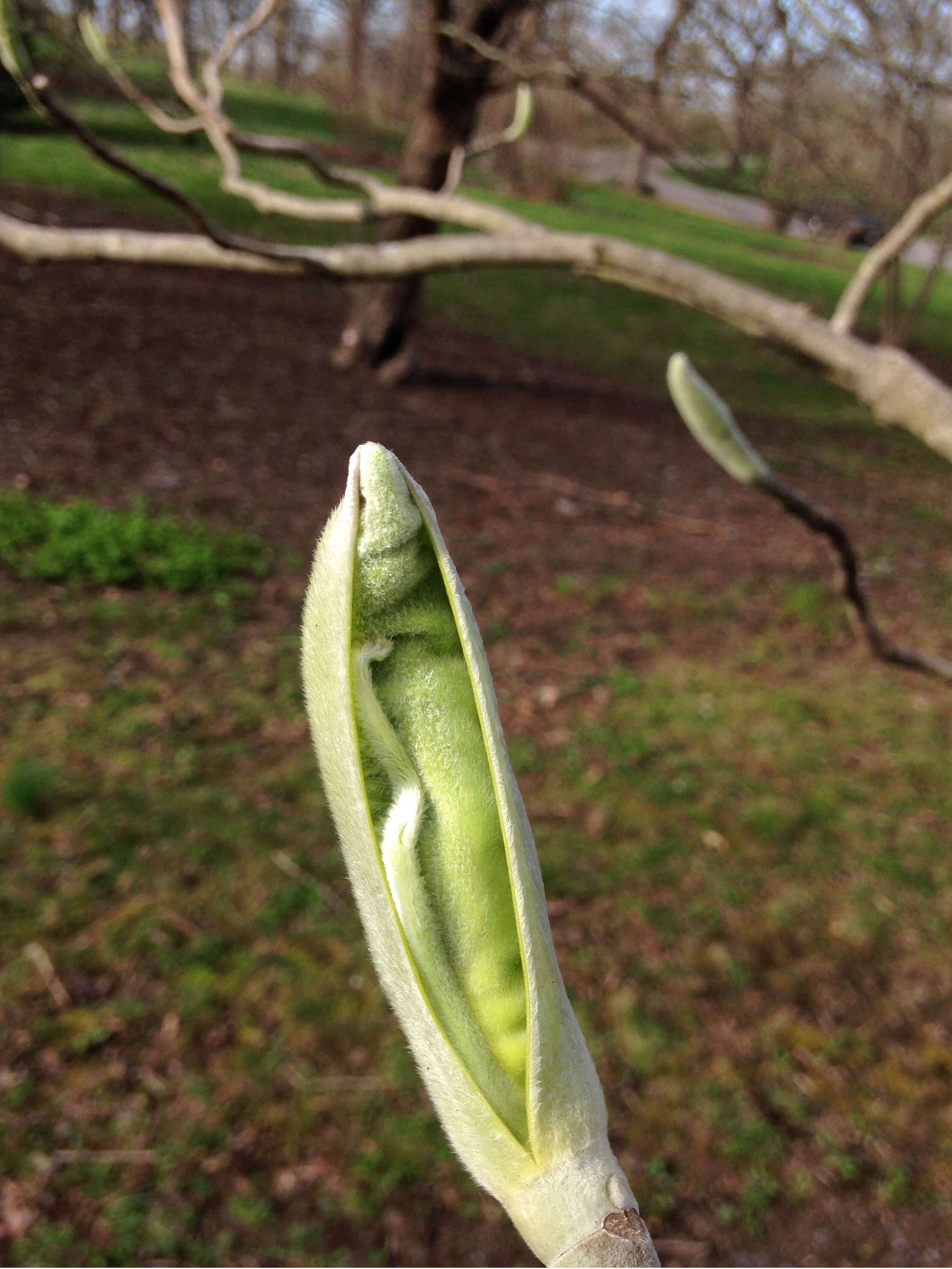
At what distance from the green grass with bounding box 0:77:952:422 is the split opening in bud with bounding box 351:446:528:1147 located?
26.8 feet

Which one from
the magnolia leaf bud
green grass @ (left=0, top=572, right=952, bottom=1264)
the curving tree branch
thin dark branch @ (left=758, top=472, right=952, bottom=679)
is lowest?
green grass @ (left=0, top=572, right=952, bottom=1264)

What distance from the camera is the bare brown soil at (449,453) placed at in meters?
5.48

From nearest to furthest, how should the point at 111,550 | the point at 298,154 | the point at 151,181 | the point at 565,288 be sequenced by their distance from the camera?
the point at 151,181, the point at 298,154, the point at 111,550, the point at 565,288

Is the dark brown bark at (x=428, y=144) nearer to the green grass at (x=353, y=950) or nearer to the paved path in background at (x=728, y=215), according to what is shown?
the green grass at (x=353, y=950)

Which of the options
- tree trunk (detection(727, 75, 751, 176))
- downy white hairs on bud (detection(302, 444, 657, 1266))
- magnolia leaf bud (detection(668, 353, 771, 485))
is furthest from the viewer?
tree trunk (detection(727, 75, 751, 176))

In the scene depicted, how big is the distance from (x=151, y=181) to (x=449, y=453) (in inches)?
205

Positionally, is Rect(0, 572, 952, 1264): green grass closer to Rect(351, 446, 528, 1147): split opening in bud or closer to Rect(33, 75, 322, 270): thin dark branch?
Rect(33, 75, 322, 270): thin dark branch

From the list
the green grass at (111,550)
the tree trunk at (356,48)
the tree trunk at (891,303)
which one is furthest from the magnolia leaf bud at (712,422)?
the tree trunk at (356,48)

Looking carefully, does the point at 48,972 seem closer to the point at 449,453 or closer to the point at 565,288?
the point at 449,453

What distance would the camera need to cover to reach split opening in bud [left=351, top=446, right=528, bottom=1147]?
18.8 inches

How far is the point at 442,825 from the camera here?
489mm

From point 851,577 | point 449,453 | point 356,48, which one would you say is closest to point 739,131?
point 851,577

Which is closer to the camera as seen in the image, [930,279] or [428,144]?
[428,144]

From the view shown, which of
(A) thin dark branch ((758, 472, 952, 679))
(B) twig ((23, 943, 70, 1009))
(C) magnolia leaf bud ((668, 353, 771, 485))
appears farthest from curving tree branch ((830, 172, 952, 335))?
(B) twig ((23, 943, 70, 1009))
